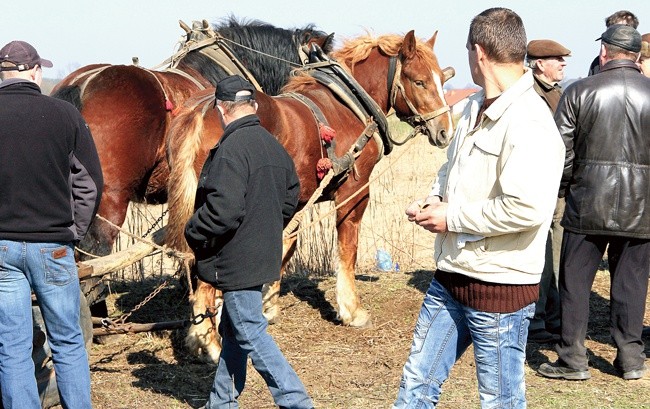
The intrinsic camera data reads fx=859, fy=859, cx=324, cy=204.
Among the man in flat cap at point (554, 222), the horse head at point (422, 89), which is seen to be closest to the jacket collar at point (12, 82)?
the horse head at point (422, 89)

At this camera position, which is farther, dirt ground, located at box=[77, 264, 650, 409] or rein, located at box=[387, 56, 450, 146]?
rein, located at box=[387, 56, 450, 146]

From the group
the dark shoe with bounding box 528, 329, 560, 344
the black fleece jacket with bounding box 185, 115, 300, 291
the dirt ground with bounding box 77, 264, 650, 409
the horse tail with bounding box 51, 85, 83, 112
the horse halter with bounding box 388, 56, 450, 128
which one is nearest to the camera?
the black fleece jacket with bounding box 185, 115, 300, 291

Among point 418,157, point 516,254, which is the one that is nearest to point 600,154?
point 516,254

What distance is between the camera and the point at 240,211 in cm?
386

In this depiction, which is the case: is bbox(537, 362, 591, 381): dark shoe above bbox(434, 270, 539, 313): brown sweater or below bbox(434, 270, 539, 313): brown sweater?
below

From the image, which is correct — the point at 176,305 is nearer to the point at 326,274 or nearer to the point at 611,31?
the point at 326,274

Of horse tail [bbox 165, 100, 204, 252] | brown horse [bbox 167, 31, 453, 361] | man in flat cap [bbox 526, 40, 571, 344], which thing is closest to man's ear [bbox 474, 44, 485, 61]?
horse tail [bbox 165, 100, 204, 252]

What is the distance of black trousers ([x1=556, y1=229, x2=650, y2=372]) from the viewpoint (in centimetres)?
530

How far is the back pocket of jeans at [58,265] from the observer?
369 centimetres

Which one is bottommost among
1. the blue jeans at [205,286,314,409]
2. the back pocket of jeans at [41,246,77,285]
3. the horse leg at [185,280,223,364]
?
the horse leg at [185,280,223,364]

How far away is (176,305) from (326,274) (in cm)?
191

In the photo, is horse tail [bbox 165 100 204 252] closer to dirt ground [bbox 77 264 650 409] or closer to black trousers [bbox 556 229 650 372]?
dirt ground [bbox 77 264 650 409]

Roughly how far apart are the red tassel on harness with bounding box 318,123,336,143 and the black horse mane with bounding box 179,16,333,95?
1.53 meters

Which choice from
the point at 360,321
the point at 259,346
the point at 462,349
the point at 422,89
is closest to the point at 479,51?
the point at 462,349
